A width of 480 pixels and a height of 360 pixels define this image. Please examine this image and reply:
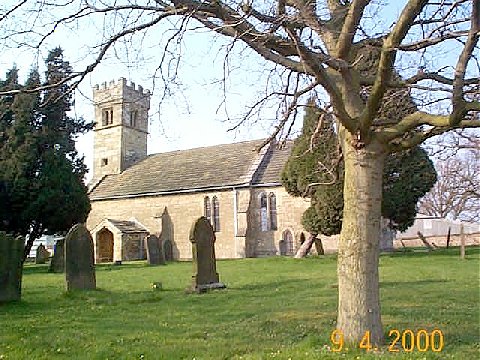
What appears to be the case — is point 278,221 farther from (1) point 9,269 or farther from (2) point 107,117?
(1) point 9,269

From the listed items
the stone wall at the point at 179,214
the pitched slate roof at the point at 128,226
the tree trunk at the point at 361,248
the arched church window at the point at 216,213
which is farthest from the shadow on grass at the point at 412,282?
the pitched slate roof at the point at 128,226

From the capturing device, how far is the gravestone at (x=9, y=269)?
10250 millimetres

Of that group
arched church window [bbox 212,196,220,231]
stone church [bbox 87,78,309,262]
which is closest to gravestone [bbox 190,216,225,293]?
stone church [bbox 87,78,309,262]

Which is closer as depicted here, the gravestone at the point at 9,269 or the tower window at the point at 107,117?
the gravestone at the point at 9,269

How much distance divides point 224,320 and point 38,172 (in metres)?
18.2

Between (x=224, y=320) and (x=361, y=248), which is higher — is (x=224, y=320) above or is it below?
below

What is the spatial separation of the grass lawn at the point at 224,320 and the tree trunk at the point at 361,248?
1.20ft

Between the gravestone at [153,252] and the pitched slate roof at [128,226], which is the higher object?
the pitched slate roof at [128,226]

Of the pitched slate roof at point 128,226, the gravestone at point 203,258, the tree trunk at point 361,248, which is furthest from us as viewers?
the pitched slate roof at point 128,226

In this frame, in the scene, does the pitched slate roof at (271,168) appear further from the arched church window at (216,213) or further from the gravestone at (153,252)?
the gravestone at (153,252)

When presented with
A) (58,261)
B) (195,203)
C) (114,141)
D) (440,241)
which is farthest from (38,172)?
(440,241)

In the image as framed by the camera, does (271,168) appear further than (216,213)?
No

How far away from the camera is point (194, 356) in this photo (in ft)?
18.8

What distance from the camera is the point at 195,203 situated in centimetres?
3438
